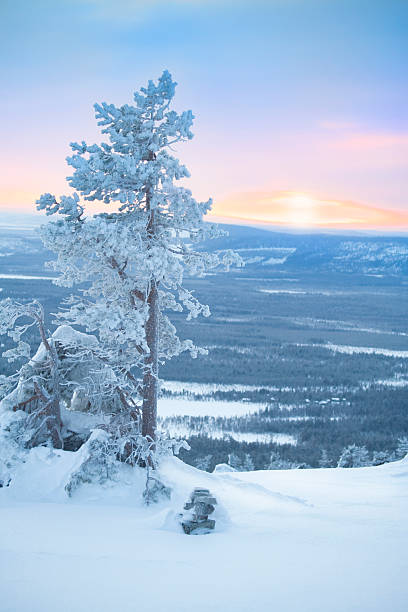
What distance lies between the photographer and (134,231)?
13.6 m

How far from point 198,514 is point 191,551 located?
1.22 metres

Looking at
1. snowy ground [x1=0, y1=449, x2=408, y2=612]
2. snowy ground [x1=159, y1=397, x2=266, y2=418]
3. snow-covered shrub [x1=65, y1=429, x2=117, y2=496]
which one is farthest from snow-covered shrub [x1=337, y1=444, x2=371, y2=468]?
snowy ground [x1=159, y1=397, x2=266, y2=418]

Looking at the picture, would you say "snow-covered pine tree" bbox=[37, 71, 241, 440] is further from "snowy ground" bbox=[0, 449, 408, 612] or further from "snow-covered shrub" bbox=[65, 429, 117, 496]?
"snowy ground" bbox=[0, 449, 408, 612]

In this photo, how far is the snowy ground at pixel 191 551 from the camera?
841cm

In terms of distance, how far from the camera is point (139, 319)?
495 inches

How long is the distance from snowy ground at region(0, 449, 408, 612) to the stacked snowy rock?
0.88 ft

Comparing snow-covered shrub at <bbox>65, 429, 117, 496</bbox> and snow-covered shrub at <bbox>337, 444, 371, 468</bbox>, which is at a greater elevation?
snow-covered shrub at <bbox>65, 429, 117, 496</bbox>

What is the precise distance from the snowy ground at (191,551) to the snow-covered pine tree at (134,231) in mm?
2857

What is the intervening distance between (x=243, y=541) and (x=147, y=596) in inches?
116

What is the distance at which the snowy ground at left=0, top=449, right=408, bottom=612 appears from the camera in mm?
8406

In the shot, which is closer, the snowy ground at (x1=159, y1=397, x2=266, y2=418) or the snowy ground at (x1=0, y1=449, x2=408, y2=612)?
the snowy ground at (x1=0, y1=449, x2=408, y2=612)

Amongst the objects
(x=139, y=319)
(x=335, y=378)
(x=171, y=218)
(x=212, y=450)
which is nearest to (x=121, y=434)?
(x=139, y=319)

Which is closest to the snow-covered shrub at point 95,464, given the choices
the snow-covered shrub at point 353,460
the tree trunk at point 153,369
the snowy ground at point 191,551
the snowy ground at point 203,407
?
the snowy ground at point 191,551

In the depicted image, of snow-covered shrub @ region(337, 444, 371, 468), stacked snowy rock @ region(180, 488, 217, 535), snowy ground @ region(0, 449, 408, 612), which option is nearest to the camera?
snowy ground @ region(0, 449, 408, 612)
